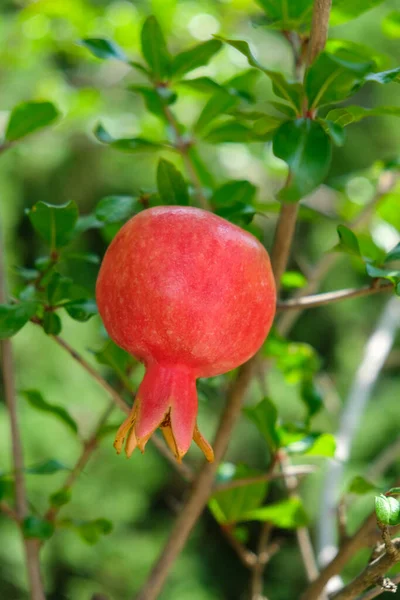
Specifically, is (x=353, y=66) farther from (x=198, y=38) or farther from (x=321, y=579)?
(x=198, y=38)

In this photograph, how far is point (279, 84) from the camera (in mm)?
529

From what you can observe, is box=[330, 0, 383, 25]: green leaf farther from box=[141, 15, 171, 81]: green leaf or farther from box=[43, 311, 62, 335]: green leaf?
box=[43, 311, 62, 335]: green leaf

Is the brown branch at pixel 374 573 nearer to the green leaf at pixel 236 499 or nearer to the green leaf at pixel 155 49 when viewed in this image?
the green leaf at pixel 236 499

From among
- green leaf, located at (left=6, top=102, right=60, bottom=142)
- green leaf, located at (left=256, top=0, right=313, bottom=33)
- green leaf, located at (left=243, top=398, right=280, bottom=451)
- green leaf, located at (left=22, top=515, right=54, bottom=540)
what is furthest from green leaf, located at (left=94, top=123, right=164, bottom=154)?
green leaf, located at (left=22, top=515, right=54, bottom=540)

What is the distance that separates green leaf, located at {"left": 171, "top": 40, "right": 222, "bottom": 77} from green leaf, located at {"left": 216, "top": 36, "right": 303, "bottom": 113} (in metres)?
0.16

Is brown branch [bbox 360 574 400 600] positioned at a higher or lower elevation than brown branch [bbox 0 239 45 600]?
higher

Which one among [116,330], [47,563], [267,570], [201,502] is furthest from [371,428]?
[116,330]

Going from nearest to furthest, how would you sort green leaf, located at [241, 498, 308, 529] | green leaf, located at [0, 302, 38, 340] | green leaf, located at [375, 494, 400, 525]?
1. green leaf, located at [375, 494, 400, 525]
2. green leaf, located at [0, 302, 38, 340]
3. green leaf, located at [241, 498, 308, 529]

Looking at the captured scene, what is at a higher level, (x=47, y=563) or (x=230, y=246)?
(x=230, y=246)

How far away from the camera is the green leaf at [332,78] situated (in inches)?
19.1

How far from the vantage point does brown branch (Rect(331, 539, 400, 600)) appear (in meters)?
0.47

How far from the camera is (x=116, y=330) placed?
502 millimetres

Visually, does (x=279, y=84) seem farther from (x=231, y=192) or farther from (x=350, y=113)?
(x=231, y=192)

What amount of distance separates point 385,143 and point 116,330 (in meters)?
2.92
